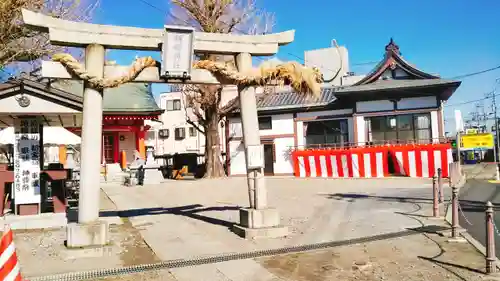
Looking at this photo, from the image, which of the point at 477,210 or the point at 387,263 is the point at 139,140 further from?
the point at 387,263

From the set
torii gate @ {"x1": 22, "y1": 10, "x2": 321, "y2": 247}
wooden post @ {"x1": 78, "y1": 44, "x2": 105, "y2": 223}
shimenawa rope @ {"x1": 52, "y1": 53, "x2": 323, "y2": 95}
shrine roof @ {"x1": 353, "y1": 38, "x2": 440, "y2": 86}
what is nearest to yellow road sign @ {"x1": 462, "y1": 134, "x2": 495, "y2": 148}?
shrine roof @ {"x1": 353, "y1": 38, "x2": 440, "y2": 86}

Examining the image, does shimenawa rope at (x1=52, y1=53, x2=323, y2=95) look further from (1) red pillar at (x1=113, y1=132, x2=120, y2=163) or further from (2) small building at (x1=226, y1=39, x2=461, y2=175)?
(1) red pillar at (x1=113, y1=132, x2=120, y2=163)

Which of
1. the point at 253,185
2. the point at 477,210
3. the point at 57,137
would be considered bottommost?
the point at 477,210

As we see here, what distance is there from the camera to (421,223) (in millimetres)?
9797

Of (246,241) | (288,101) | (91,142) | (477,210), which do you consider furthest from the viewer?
(288,101)

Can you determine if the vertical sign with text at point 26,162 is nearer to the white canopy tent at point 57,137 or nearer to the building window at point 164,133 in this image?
the white canopy tent at point 57,137

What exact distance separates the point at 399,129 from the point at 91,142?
78.6 ft

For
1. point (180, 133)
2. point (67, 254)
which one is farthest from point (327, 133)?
point (67, 254)

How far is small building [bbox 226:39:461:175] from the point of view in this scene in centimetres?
2661

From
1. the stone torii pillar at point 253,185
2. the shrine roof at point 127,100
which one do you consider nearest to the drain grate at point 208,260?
the stone torii pillar at point 253,185

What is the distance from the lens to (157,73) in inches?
333

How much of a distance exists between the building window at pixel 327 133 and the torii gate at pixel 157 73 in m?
20.7

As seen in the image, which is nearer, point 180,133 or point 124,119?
point 124,119

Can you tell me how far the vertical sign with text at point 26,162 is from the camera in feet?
35.8
